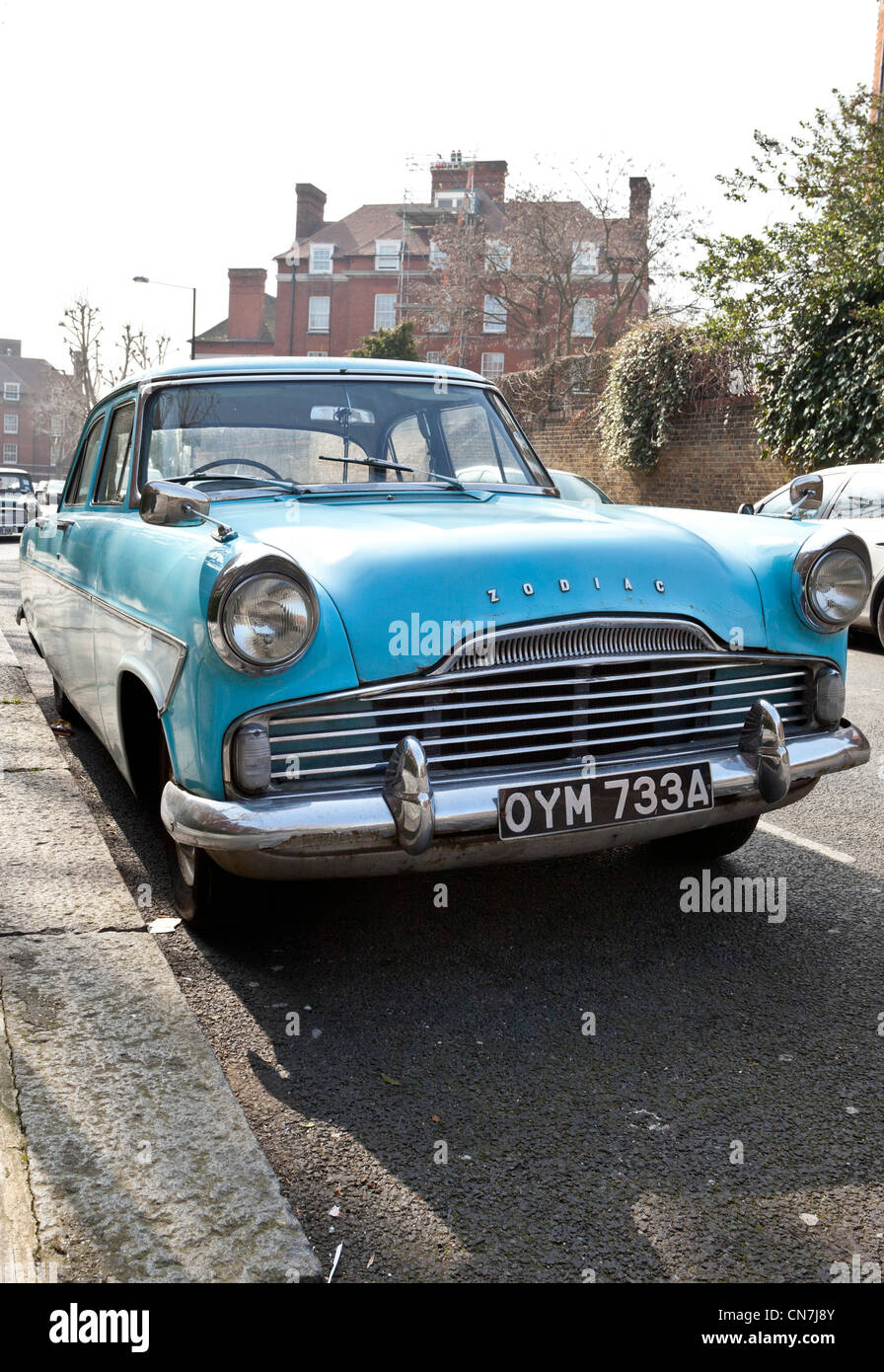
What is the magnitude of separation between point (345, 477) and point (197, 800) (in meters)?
1.52

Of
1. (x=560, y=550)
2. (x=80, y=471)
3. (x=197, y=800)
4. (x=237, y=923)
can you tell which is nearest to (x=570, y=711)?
(x=560, y=550)

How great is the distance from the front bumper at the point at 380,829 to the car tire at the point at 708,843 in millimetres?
775

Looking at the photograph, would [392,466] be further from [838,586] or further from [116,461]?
[838,586]

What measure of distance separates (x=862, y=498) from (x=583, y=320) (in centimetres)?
3073

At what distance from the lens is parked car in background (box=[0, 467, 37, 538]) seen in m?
23.1

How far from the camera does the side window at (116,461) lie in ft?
13.7

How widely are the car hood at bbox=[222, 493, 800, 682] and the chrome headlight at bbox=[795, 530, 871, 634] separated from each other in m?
0.08

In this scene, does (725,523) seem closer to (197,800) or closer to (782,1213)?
(197,800)

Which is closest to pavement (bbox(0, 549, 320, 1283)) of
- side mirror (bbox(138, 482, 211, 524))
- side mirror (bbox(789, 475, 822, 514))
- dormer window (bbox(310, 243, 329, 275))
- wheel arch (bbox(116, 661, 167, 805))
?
wheel arch (bbox(116, 661, 167, 805))

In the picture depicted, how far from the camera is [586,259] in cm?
3519

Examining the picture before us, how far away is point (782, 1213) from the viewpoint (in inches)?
82.2

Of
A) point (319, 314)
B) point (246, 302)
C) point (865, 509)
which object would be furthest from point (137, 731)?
point (246, 302)

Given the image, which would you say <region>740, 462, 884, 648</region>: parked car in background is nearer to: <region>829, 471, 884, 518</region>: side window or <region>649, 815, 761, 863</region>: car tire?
<region>829, 471, 884, 518</region>: side window
